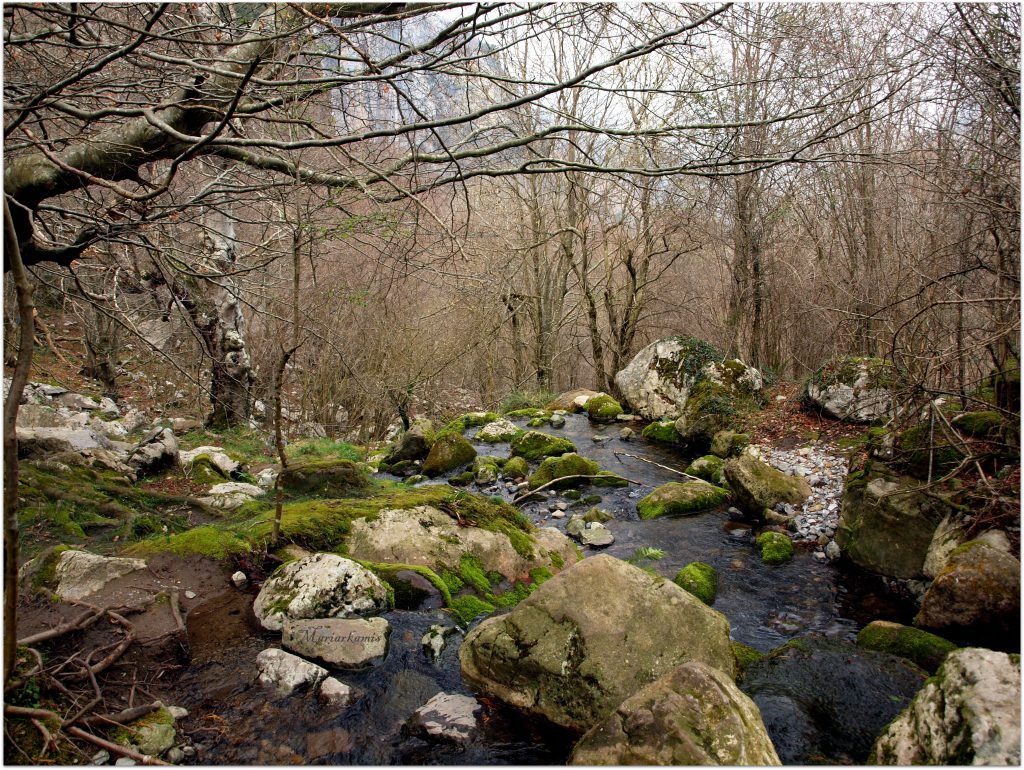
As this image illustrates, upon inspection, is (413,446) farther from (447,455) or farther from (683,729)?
(683,729)

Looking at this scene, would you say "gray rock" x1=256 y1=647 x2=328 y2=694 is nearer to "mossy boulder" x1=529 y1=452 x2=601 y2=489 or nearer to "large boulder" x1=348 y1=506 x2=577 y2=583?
"large boulder" x1=348 y1=506 x2=577 y2=583

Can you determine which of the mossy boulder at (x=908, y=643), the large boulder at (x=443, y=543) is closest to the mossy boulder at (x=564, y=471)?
the large boulder at (x=443, y=543)

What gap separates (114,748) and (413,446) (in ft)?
24.3

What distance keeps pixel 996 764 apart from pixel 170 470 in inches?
293

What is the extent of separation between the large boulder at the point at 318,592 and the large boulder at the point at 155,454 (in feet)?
11.2

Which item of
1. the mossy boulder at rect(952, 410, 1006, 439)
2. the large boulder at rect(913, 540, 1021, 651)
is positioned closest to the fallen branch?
the mossy boulder at rect(952, 410, 1006, 439)

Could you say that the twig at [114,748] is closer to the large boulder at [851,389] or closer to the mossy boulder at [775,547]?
the mossy boulder at [775,547]

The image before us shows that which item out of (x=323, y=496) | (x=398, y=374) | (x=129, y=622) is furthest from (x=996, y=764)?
(x=398, y=374)

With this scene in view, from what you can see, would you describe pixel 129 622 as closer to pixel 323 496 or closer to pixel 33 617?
pixel 33 617

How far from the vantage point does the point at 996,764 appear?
2092 mm

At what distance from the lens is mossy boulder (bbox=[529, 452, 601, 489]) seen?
315 inches

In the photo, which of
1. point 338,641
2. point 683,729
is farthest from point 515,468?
point 683,729

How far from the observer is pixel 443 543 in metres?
4.82

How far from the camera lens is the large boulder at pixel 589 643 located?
315 centimetres
